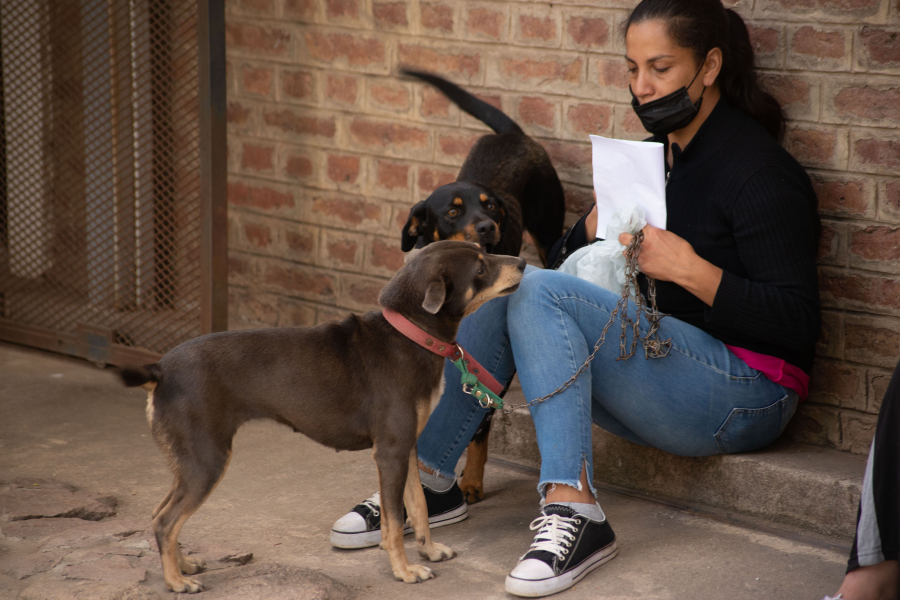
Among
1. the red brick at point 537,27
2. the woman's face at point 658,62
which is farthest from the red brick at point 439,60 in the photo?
the woman's face at point 658,62

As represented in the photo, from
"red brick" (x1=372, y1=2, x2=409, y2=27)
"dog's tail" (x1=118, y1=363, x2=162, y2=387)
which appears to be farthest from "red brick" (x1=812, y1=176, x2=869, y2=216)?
"dog's tail" (x1=118, y1=363, x2=162, y2=387)

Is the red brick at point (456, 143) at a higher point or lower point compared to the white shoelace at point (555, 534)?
higher

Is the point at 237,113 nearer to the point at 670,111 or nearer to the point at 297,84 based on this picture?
the point at 297,84

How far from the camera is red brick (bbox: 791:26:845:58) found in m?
2.82

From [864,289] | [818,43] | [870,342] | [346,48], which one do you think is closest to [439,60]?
[346,48]

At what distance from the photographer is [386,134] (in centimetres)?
411

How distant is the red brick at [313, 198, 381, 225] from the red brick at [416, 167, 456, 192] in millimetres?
282

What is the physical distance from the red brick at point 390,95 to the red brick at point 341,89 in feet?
0.36

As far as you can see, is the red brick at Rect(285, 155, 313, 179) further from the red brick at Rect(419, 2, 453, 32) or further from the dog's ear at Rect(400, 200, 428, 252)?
the dog's ear at Rect(400, 200, 428, 252)

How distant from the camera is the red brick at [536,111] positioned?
3.65 metres

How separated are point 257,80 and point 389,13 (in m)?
0.86

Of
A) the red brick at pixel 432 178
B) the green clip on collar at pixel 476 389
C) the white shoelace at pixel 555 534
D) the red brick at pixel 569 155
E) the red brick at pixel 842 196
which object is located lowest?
the white shoelace at pixel 555 534

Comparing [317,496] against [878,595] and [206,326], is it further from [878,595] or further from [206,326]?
[878,595]

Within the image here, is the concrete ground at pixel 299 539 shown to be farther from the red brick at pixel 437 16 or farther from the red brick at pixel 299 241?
the red brick at pixel 437 16
